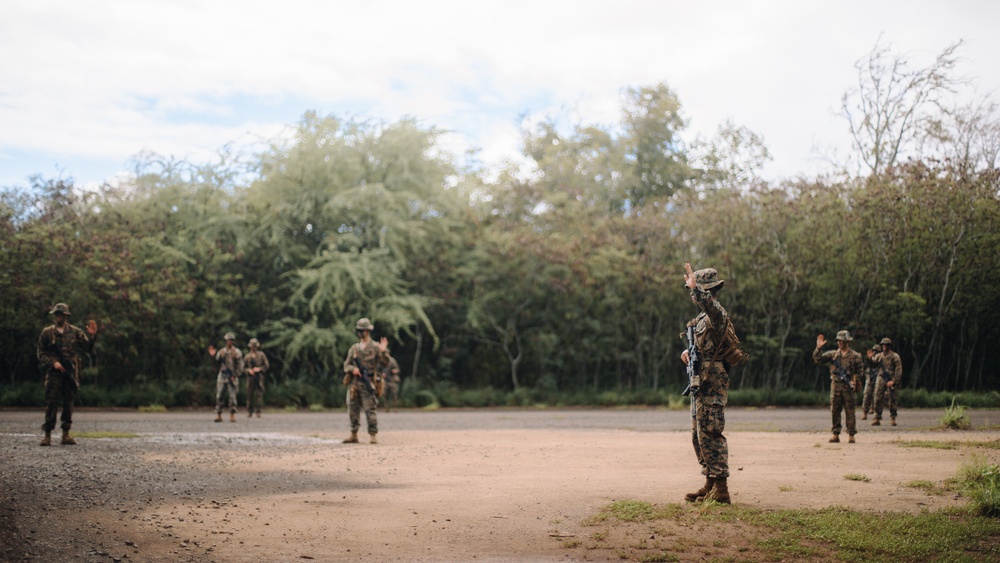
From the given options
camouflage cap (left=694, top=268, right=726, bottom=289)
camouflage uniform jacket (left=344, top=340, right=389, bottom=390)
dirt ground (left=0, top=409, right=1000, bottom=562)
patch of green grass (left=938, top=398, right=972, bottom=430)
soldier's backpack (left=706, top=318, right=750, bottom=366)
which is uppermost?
camouflage cap (left=694, top=268, right=726, bottom=289)

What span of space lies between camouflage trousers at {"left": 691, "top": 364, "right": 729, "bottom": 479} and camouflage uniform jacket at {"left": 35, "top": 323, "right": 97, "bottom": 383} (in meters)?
10.9

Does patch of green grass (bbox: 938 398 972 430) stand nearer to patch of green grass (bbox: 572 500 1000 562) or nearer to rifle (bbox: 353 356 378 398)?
patch of green grass (bbox: 572 500 1000 562)

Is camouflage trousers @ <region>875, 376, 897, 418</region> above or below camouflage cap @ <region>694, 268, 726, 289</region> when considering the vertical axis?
below

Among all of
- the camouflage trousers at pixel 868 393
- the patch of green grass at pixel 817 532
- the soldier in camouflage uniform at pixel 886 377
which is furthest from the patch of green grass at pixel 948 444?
the camouflage trousers at pixel 868 393

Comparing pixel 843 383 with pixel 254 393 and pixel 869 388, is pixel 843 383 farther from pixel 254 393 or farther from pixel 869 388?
pixel 254 393

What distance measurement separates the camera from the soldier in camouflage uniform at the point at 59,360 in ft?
52.4

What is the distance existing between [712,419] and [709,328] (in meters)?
0.91

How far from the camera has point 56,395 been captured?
52.9ft

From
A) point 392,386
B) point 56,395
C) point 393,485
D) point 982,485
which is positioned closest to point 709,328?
point 982,485

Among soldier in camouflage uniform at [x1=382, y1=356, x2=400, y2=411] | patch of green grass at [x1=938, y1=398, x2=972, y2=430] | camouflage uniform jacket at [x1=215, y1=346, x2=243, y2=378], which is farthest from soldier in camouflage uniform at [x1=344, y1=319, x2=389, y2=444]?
soldier in camouflage uniform at [x1=382, y1=356, x2=400, y2=411]

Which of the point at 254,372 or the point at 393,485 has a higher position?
the point at 254,372

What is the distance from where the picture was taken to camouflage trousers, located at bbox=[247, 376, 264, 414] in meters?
26.2

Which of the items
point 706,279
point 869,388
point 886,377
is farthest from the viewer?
point 869,388

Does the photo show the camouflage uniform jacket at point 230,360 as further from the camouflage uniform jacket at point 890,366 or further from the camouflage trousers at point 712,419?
the camouflage trousers at point 712,419
